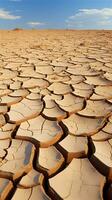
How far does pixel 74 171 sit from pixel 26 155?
1.01 ft

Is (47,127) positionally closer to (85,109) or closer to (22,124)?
(22,124)

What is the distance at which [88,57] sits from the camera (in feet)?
14.3

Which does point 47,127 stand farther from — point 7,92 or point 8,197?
point 7,92

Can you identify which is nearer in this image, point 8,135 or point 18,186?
point 18,186

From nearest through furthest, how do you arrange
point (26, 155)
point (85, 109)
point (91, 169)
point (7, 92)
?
point (91, 169), point (26, 155), point (85, 109), point (7, 92)

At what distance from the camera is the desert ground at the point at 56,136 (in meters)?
1.30

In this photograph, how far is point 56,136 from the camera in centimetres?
174

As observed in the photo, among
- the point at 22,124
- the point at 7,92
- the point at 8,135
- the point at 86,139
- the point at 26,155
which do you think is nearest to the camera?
the point at 26,155

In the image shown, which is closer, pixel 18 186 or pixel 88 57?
pixel 18 186

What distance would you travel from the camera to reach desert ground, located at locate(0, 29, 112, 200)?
1.30 metres

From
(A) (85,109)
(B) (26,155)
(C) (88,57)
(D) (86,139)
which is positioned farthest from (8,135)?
(C) (88,57)

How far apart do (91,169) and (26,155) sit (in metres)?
0.38

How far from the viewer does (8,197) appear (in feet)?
4.13

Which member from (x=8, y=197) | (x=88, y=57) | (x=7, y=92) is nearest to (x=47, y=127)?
(x=8, y=197)
